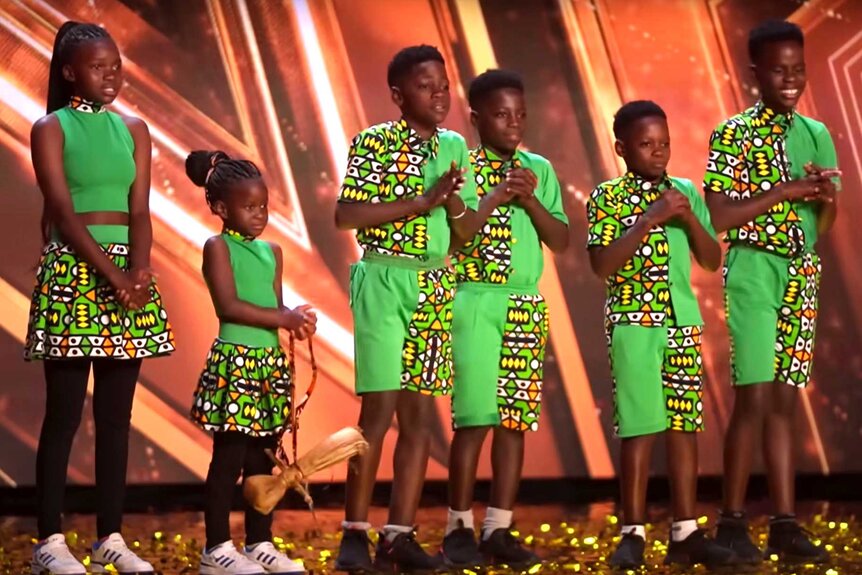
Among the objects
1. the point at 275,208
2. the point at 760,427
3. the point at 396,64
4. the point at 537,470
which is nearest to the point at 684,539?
the point at 760,427

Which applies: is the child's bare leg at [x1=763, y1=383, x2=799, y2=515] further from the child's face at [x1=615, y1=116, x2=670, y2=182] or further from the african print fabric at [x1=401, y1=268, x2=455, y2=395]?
the african print fabric at [x1=401, y1=268, x2=455, y2=395]

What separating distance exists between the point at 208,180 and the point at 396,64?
735 millimetres

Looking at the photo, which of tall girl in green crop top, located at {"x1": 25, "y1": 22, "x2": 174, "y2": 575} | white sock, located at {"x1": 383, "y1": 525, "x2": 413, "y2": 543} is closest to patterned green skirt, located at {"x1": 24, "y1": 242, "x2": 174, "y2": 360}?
tall girl in green crop top, located at {"x1": 25, "y1": 22, "x2": 174, "y2": 575}

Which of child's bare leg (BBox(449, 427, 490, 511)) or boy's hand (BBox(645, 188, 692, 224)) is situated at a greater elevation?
boy's hand (BBox(645, 188, 692, 224))

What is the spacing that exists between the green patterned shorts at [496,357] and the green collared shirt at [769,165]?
77 cm

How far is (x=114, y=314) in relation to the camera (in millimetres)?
4262

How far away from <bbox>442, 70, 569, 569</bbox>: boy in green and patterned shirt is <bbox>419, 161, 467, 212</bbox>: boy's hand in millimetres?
225

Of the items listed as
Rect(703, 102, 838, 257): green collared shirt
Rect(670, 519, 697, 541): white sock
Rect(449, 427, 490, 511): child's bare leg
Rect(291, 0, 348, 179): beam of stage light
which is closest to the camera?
Rect(670, 519, 697, 541): white sock

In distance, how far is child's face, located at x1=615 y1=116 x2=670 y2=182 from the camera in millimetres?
4848

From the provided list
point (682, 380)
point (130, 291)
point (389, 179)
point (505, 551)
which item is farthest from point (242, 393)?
point (682, 380)

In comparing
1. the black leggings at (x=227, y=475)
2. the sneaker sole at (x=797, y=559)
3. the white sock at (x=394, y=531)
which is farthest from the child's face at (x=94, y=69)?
the sneaker sole at (x=797, y=559)

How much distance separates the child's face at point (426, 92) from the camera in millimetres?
4723

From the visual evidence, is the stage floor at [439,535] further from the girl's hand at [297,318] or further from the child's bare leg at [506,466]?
the girl's hand at [297,318]

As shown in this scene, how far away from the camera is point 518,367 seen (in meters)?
4.96
